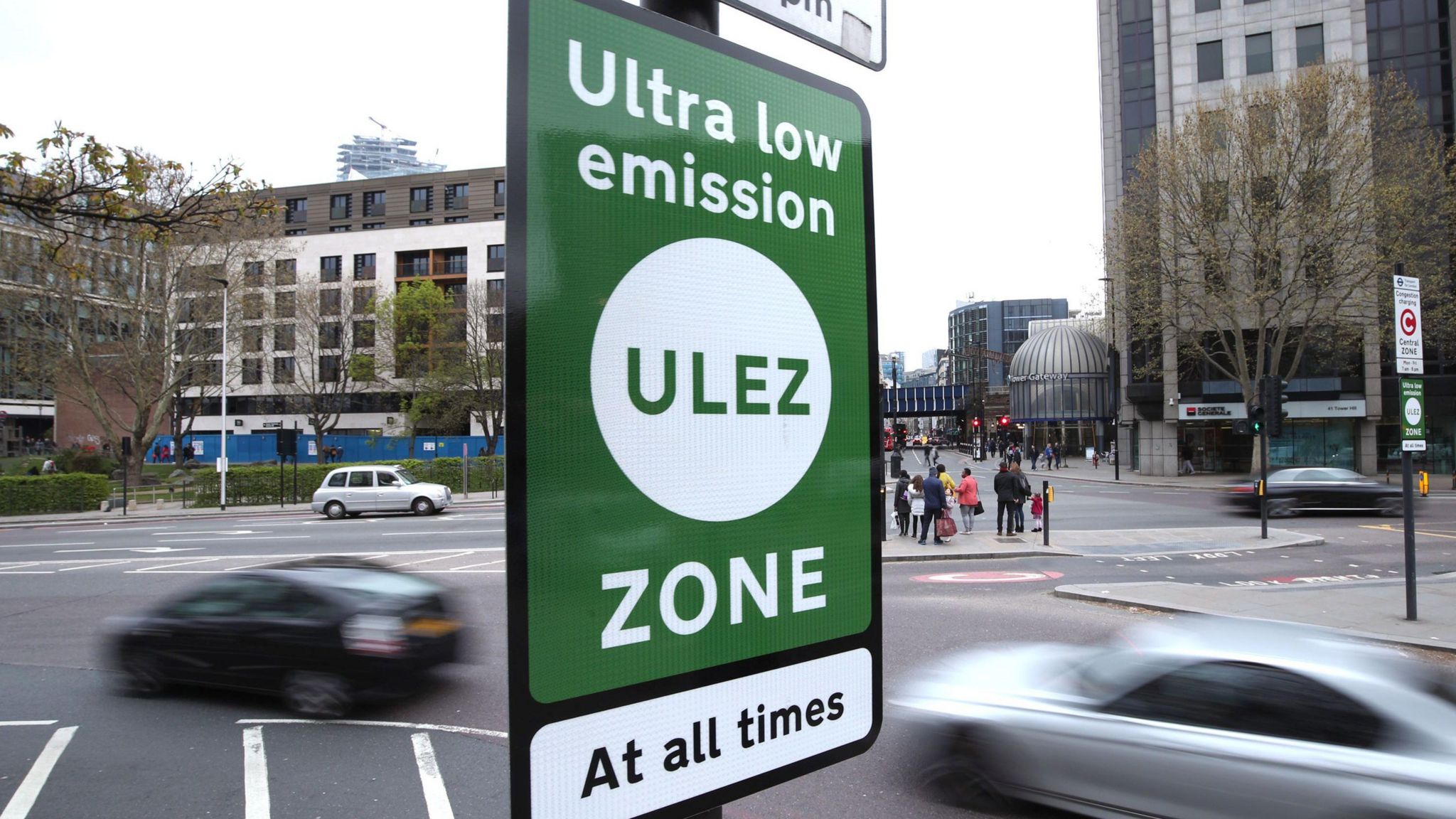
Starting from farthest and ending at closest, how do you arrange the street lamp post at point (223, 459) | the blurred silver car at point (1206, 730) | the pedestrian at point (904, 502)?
the street lamp post at point (223, 459)
the pedestrian at point (904, 502)
the blurred silver car at point (1206, 730)

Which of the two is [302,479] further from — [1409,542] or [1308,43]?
[1308,43]

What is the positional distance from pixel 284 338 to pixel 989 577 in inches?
1718

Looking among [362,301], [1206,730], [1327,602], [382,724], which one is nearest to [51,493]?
[362,301]

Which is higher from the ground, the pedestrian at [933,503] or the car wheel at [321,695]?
the pedestrian at [933,503]

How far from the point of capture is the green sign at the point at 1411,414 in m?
10.6

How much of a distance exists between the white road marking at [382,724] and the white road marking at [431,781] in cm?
19

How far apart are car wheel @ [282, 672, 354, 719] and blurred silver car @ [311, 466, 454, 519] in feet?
71.6

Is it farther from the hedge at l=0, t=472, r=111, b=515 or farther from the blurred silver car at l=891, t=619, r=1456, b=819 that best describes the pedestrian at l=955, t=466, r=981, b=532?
the hedge at l=0, t=472, r=111, b=515

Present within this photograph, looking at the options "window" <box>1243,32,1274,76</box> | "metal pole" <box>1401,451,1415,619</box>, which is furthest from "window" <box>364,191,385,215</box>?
"metal pole" <box>1401,451,1415,619</box>

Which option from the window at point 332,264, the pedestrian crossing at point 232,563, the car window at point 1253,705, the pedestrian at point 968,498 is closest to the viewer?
the car window at point 1253,705

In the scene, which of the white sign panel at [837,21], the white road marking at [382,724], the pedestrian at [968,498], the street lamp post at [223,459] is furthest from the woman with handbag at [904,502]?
the street lamp post at [223,459]

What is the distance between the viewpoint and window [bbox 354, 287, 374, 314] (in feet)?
162

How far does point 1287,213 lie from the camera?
34312 mm

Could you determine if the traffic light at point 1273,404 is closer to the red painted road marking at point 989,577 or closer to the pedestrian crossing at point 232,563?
Result: the red painted road marking at point 989,577
